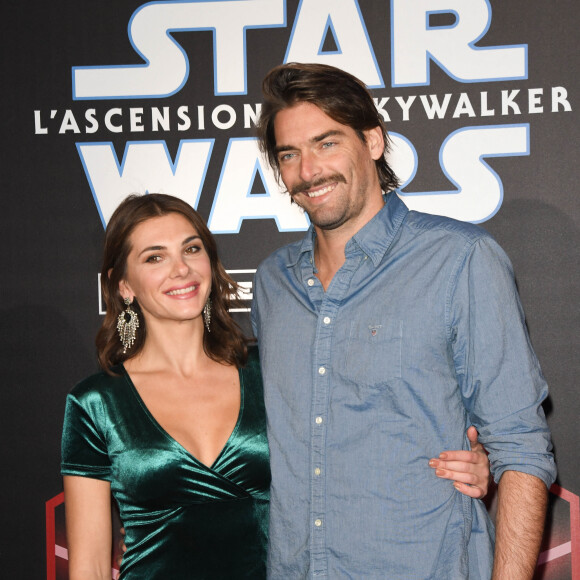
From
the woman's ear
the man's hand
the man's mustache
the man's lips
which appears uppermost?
the man's mustache

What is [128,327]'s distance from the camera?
2.25 metres

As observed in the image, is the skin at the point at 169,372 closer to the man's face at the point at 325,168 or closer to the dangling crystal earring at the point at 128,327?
the dangling crystal earring at the point at 128,327

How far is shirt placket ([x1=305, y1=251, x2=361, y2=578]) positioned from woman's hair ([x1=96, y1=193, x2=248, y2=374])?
17.8 inches

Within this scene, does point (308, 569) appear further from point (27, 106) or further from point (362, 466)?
point (27, 106)

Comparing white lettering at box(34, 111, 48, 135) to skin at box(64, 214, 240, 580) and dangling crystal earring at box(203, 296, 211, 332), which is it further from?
dangling crystal earring at box(203, 296, 211, 332)

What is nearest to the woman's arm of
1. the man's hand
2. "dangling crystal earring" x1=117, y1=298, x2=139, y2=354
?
"dangling crystal earring" x1=117, y1=298, x2=139, y2=354

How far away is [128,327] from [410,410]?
102 centimetres

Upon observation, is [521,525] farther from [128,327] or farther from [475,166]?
[475,166]

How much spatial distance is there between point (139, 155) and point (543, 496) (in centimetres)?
206

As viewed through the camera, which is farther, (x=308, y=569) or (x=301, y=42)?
(x=301, y=42)

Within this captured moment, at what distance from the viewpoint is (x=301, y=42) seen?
2797 millimetres

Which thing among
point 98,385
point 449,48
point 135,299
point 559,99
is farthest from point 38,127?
point 559,99

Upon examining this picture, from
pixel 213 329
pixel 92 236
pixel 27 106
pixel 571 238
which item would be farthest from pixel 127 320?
pixel 571 238

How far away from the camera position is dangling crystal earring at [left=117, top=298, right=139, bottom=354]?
2232 mm
